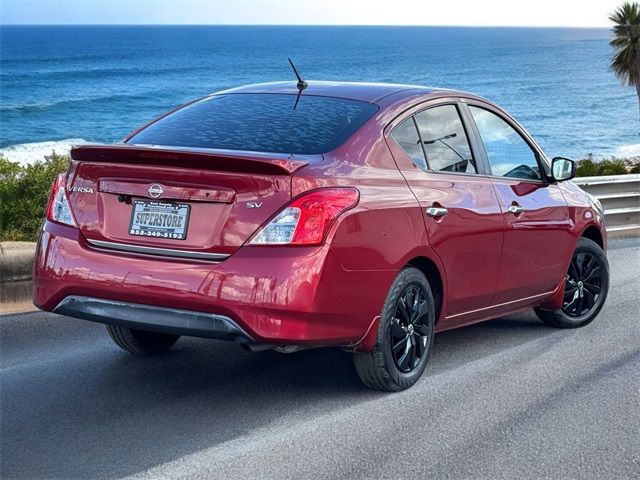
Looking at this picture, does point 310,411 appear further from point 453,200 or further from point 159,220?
point 453,200

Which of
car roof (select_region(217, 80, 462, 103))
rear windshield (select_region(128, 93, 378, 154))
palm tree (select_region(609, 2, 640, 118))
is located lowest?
palm tree (select_region(609, 2, 640, 118))

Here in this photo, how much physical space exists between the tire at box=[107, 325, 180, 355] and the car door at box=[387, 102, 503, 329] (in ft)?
5.74

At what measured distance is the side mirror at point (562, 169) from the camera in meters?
7.46

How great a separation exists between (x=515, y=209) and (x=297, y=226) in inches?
88.4

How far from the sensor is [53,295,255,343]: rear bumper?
513 cm

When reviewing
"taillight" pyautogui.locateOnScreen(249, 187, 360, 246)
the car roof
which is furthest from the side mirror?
"taillight" pyautogui.locateOnScreen(249, 187, 360, 246)

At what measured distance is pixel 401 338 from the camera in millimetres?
5934

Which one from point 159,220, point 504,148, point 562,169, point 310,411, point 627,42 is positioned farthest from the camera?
point 627,42

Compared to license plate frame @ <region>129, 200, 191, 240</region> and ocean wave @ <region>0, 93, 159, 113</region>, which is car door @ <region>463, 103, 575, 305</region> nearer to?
license plate frame @ <region>129, 200, 191, 240</region>

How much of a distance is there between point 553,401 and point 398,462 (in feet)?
4.80

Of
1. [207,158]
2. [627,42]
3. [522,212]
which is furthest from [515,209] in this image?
[627,42]

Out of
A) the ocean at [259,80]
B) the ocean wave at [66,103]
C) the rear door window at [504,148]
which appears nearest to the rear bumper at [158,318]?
the rear door window at [504,148]

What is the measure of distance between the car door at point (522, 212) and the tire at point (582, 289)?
0.92 feet

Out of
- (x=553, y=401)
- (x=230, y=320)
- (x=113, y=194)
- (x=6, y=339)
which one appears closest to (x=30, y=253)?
(x=6, y=339)
